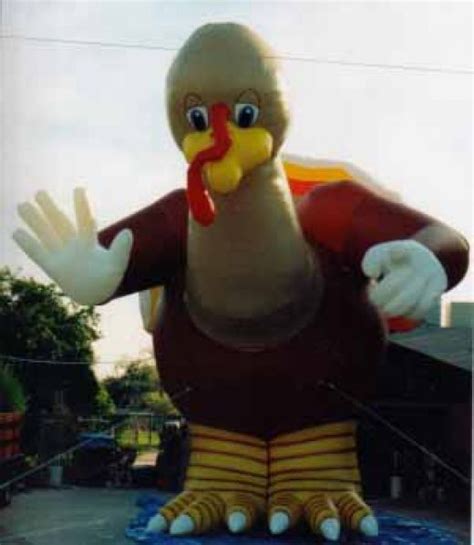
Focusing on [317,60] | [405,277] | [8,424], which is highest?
[317,60]

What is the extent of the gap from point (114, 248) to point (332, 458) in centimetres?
79

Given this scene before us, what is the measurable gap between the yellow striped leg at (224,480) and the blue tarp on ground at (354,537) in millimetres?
34

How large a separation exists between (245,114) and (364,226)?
0.42 metres

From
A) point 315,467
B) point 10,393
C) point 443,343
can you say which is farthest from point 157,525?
point 443,343

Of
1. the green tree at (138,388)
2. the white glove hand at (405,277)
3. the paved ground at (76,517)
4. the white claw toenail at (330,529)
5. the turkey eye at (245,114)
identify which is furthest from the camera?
the green tree at (138,388)

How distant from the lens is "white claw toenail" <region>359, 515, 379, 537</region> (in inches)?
144

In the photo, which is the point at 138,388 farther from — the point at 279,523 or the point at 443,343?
the point at 443,343

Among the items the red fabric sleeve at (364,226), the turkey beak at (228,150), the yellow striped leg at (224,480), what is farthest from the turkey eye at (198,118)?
the yellow striped leg at (224,480)

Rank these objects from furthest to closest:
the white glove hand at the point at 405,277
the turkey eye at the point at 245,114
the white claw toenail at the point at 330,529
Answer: the white claw toenail at the point at 330,529
the turkey eye at the point at 245,114
the white glove hand at the point at 405,277

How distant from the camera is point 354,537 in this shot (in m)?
3.67

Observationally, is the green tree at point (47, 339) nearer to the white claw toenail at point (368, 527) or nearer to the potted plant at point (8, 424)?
the potted plant at point (8, 424)

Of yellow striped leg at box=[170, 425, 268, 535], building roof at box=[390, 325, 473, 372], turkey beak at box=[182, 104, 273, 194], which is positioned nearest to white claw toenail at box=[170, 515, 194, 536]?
yellow striped leg at box=[170, 425, 268, 535]

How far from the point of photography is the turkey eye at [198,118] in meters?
3.51

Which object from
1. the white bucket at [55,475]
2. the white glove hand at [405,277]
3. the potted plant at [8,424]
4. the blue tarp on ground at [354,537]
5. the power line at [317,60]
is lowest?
the blue tarp on ground at [354,537]
